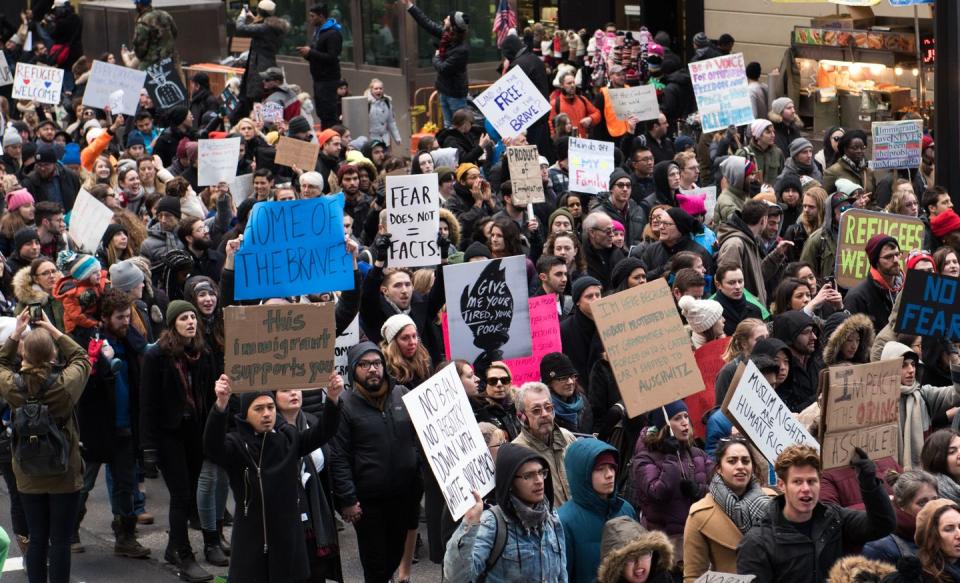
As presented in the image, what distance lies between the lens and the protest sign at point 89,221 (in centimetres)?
1262

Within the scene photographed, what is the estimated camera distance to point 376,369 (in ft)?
28.9

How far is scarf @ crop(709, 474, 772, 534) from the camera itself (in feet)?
23.2

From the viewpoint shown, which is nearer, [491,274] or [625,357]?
[625,357]

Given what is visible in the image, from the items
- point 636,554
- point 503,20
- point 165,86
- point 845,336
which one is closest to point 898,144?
point 845,336

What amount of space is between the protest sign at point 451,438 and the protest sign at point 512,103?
8132mm

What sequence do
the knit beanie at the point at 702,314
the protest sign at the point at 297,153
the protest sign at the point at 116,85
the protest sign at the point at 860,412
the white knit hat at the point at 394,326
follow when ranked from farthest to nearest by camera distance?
the protest sign at the point at 116,85 → the protest sign at the point at 297,153 → the knit beanie at the point at 702,314 → the white knit hat at the point at 394,326 → the protest sign at the point at 860,412

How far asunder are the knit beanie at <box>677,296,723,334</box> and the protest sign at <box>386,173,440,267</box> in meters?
2.22

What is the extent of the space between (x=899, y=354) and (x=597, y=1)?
62.0ft

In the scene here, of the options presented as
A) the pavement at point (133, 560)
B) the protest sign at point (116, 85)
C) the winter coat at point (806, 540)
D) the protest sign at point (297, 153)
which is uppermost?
the protest sign at point (116, 85)

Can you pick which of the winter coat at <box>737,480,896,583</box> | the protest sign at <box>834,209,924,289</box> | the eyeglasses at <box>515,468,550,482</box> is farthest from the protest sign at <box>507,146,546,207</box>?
the winter coat at <box>737,480,896,583</box>

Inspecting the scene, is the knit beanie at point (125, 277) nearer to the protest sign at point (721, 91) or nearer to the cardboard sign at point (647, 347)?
the cardboard sign at point (647, 347)

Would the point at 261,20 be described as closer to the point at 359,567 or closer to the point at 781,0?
the point at 781,0

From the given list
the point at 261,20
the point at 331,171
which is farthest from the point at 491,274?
the point at 261,20

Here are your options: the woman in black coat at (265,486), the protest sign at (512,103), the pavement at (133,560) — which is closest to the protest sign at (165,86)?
the protest sign at (512,103)
